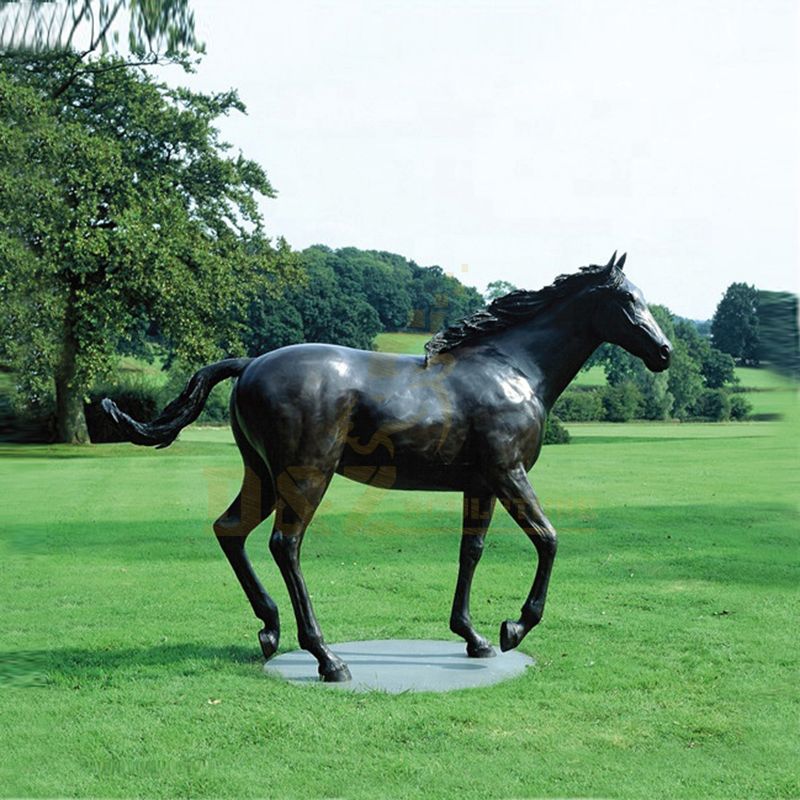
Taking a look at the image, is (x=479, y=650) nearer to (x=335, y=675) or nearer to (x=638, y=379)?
(x=335, y=675)

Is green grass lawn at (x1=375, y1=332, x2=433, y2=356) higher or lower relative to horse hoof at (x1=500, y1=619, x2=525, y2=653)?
higher

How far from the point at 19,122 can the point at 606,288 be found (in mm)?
23954

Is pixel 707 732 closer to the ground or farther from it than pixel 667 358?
closer to the ground

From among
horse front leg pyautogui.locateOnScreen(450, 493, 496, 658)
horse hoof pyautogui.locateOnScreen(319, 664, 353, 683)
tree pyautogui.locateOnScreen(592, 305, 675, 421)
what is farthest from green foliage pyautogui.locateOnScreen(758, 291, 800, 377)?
tree pyautogui.locateOnScreen(592, 305, 675, 421)

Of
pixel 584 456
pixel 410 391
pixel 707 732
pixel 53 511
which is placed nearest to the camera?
pixel 707 732

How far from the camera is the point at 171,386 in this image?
107 ft

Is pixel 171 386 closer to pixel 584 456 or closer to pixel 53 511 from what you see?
pixel 584 456

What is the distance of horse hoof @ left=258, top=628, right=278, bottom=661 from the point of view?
281 inches

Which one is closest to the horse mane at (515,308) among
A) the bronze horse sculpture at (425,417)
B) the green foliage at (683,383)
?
the bronze horse sculpture at (425,417)

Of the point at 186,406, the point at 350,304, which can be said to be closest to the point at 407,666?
the point at 186,406

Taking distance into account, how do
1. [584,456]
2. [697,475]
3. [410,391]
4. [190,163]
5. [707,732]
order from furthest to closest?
[190,163] → [584,456] → [697,475] → [410,391] → [707,732]

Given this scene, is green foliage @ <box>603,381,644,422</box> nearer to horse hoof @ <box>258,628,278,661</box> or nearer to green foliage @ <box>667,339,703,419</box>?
green foliage @ <box>667,339,703,419</box>

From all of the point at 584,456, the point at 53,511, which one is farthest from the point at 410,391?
the point at 584,456

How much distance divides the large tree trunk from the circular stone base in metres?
23.0
